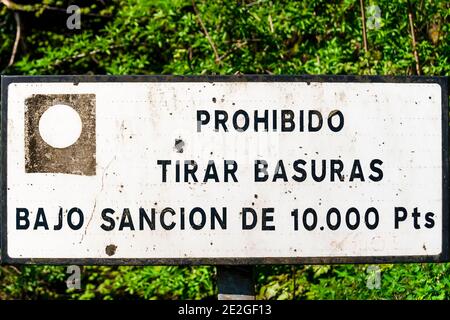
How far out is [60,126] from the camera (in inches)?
97.5

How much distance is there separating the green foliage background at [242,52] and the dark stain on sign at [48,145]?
2.27 metres

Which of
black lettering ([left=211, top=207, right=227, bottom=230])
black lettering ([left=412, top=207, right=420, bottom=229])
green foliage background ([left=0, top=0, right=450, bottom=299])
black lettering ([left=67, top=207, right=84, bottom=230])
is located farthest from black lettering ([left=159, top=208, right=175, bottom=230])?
green foliage background ([left=0, top=0, right=450, bottom=299])

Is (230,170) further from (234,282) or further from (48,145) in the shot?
(48,145)

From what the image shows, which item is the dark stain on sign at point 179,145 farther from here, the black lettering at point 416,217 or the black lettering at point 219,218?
the black lettering at point 416,217

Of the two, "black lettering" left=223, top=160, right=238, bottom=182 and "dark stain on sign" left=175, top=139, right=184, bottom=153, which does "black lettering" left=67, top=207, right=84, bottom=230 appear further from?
"black lettering" left=223, top=160, right=238, bottom=182

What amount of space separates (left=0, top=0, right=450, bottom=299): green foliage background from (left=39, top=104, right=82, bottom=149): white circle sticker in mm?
2286

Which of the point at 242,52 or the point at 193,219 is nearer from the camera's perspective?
the point at 193,219

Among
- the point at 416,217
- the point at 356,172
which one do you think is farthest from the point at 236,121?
the point at 416,217

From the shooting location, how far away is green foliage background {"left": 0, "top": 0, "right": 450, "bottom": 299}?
196 inches

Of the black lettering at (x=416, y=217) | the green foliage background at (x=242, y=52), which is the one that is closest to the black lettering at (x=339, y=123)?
the black lettering at (x=416, y=217)

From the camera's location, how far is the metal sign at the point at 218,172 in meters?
2.45

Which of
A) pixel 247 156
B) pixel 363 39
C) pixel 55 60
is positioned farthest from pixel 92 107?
pixel 55 60

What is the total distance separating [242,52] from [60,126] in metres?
3.11
